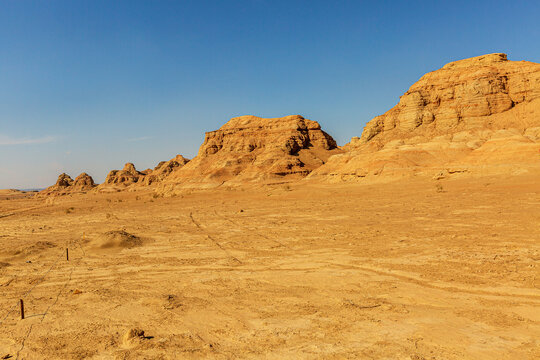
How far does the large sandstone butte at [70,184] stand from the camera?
8950 cm

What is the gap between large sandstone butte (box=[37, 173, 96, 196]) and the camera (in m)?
89.5

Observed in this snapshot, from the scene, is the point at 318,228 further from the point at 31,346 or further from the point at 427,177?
the point at 427,177

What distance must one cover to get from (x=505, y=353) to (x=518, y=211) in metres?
12.6

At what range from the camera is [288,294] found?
6.43 m

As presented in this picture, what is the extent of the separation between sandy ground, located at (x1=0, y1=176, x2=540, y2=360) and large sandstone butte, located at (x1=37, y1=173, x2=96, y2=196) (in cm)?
8864

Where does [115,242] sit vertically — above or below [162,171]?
below

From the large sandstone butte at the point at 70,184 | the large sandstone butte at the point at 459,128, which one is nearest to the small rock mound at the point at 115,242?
the large sandstone butte at the point at 459,128

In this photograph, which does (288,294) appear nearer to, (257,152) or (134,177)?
(257,152)

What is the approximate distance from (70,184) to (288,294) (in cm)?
10687

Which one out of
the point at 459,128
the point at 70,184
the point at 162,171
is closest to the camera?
the point at 459,128

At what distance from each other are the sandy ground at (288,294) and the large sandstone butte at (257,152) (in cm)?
4246

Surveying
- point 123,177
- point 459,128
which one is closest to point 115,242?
point 459,128

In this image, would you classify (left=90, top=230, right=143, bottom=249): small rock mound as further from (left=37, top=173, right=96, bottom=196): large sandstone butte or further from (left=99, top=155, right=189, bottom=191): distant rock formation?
(left=37, top=173, right=96, bottom=196): large sandstone butte

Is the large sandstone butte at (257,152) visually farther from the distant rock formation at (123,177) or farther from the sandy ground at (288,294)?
the sandy ground at (288,294)
